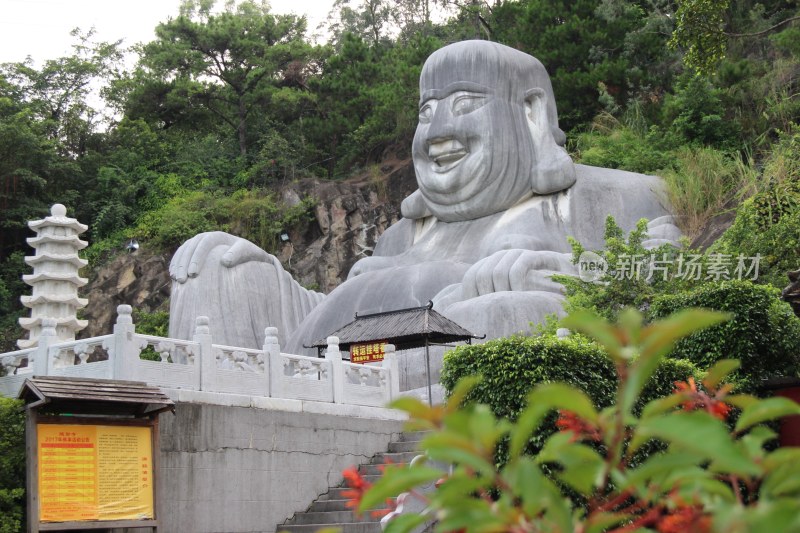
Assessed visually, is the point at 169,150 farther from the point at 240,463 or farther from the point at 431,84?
the point at 240,463

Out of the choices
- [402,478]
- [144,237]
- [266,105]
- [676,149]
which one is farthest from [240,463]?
[266,105]

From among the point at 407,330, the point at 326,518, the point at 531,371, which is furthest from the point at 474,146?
the point at 531,371

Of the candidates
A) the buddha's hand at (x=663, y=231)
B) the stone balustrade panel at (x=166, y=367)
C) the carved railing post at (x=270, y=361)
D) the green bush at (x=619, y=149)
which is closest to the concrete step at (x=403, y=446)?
Answer: the carved railing post at (x=270, y=361)

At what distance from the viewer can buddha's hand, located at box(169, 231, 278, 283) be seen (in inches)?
600

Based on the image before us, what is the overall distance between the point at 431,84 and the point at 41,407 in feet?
31.8

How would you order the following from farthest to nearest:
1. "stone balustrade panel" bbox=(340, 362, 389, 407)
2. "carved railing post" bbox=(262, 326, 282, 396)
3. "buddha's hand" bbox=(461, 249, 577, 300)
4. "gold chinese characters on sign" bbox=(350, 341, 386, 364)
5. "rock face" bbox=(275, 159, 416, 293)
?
"rock face" bbox=(275, 159, 416, 293), "buddha's hand" bbox=(461, 249, 577, 300), "gold chinese characters on sign" bbox=(350, 341, 386, 364), "stone balustrade panel" bbox=(340, 362, 389, 407), "carved railing post" bbox=(262, 326, 282, 396)

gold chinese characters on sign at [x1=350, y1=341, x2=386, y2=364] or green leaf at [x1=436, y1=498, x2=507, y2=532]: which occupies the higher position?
gold chinese characters on sign at [x1=350, y1=341, x2=386, y2=364]

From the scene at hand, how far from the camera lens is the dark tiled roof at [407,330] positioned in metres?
12.2

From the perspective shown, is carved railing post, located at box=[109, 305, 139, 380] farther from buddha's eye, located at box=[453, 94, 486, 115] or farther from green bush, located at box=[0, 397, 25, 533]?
buddha's eye, located at box=[453, 94, 486, 115]

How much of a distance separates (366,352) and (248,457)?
2557 millimetres

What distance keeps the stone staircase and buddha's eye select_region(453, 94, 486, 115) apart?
6186 mm

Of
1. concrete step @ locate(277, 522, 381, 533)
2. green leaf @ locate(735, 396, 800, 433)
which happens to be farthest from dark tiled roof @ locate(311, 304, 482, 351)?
green leaf @ locate(735, 396, 800, 433)

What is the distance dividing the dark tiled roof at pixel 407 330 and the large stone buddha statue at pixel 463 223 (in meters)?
2.02

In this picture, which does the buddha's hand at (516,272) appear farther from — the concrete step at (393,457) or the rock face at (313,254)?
the rock face at (313,254)
